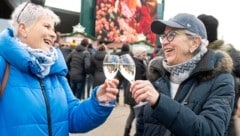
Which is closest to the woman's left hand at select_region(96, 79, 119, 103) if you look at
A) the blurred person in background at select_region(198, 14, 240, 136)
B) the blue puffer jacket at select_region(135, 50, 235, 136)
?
the blue puffer jacket at select_region(135, 50, 235, 136)

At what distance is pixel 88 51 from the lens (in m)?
11.8

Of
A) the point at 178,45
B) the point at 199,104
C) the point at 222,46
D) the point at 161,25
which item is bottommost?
the point at 199,104

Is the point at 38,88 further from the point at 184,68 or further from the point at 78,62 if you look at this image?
the point at 78,62

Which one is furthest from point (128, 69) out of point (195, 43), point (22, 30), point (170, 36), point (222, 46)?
point (222, 46)

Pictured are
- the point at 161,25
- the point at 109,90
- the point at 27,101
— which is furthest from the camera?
the point at 161,25

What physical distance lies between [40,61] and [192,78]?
36.4 inches

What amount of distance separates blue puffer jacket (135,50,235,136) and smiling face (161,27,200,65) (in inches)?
3.9

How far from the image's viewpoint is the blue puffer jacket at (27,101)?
102 inches

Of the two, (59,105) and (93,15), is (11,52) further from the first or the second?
(93,15)

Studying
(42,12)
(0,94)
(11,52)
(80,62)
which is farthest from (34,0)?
(80,62)

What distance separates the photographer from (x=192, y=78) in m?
2.69

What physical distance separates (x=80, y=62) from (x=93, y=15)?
15880 mm

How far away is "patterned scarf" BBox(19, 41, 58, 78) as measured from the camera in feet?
8.71

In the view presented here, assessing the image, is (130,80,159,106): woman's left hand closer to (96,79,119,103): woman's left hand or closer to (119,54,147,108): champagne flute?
(119,54,147,108): champagne flute
